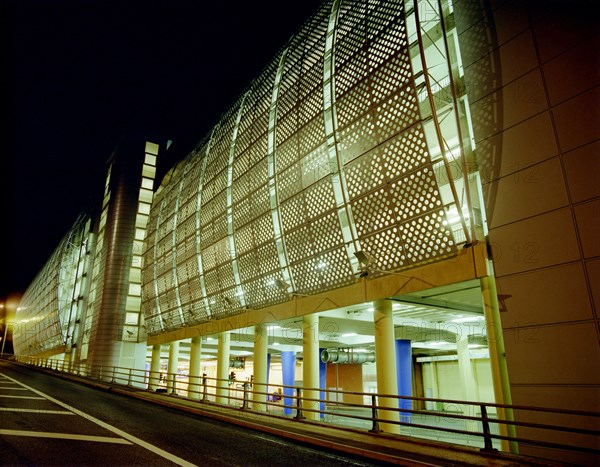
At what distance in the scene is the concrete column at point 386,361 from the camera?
36.7 feet

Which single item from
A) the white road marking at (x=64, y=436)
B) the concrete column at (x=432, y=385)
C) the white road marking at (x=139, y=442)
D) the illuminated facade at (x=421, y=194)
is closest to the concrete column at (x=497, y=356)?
the illuminated facade at (x=421, y=194)

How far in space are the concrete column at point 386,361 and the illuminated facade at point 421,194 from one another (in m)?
0.06

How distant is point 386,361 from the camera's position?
11430 mm

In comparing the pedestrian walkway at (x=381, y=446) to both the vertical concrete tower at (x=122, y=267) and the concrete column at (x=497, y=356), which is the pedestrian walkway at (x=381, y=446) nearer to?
the concrete column at (x=497, y=356)

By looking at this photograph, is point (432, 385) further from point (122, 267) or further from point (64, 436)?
point (122, 267)

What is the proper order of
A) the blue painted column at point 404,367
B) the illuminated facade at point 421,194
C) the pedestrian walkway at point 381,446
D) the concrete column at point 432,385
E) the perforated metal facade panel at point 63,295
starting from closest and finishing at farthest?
the pedestrian walkway at point 381,446, the illuminated facade at point 421,194, the blue painted column at point 404,367, the concrete column at point 432,385, the perforated metal facade panel at point 63,295

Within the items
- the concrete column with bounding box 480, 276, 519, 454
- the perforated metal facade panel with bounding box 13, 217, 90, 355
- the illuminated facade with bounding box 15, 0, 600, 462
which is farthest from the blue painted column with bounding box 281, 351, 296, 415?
the perforated metal facade panel with bounding box 13, 217, 90, 355

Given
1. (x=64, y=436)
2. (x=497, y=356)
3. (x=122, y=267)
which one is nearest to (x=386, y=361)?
(x=497, y=356)

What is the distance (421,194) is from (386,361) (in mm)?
4800

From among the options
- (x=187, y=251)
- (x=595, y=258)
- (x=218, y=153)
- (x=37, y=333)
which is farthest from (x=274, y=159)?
(x=37, y=333)

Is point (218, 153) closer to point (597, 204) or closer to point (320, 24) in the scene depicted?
point (320, 24)

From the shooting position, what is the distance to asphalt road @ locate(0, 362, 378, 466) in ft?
20.3

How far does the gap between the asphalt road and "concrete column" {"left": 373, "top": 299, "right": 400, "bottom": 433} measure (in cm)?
371

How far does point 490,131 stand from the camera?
360 inches
